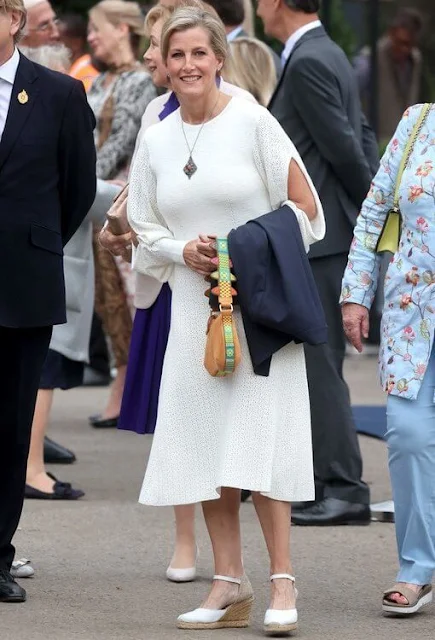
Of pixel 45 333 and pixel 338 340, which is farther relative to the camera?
pixel 338 340

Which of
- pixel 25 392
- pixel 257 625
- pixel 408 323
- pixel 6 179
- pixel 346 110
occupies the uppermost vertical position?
pixel 346 110

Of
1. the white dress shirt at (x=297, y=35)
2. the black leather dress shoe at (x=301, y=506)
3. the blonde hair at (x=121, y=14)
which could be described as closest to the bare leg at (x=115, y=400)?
the blonde hair at (x=121, y=14)

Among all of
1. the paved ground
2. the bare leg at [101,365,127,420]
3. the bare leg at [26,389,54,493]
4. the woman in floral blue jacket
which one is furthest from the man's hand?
the bare leg at [101,365,127,420]

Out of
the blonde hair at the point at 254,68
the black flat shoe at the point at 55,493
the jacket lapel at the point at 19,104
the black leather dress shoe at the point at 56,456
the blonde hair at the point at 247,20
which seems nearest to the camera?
the jacket lapel at the point at 19,104

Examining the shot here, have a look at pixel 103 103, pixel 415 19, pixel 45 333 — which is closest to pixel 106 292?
pixel 103 103

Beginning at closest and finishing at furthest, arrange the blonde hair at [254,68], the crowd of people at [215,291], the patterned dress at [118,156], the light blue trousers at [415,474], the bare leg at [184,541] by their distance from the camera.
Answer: the crowd of people at [215,291]
the light blue trousers at [415,474]
the bare leg at [184,541]
the blonde hair at [254,68]
the patterned dress at [118,156]

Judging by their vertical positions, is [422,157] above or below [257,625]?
above

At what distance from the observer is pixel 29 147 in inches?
210

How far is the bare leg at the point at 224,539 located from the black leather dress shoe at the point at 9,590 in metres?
0.67

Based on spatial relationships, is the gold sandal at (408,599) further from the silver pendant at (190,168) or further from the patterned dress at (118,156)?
the patterned dress at (118,156)

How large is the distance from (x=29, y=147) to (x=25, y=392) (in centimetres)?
79

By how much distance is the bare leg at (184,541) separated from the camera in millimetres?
5961

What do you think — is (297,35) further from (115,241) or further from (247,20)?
(115,241)

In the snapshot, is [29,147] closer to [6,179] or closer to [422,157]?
[6,179]
